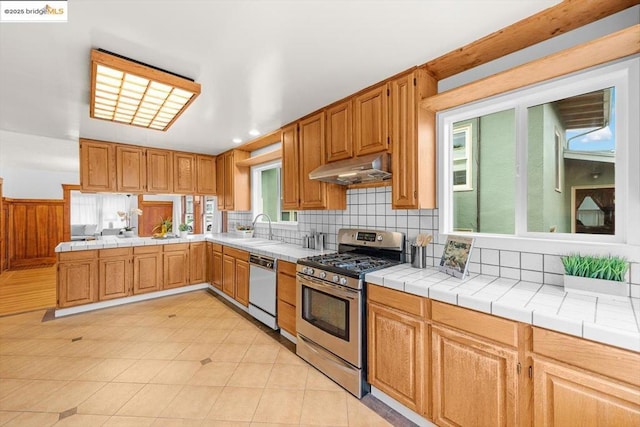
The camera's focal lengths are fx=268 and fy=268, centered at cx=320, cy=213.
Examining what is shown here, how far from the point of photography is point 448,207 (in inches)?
82.4

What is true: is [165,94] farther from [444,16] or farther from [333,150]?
[444,16]

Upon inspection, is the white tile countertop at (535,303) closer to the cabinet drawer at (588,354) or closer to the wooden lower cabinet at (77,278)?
the cabinet drawer at (588,354)

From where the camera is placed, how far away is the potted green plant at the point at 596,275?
134 centimetres

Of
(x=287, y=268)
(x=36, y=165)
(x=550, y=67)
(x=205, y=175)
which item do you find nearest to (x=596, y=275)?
(x=550, y=67)

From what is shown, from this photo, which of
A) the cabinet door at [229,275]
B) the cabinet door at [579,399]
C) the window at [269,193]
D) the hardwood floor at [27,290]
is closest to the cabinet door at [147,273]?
the cabinet door at [229,275]

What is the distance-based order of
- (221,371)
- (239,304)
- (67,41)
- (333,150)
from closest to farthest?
(67,41) < (221,371) < (333,150) < (239,304)

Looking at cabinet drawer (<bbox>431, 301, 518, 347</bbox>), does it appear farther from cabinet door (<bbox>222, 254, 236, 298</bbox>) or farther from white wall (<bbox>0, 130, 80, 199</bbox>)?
white wall (<bbox>0, 130, 80, 199</bbox>)

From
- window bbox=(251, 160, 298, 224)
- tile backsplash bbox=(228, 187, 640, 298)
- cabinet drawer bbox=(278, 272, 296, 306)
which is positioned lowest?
cabinet drawer bbox=(278, 272, 296, 306)

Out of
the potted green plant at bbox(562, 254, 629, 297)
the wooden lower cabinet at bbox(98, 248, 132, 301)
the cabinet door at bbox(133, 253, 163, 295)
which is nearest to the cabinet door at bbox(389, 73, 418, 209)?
the potted green plant at bbox(562, 254, 629, 297)

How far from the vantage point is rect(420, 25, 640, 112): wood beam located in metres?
1.27

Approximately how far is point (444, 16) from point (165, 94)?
2092 millimetres

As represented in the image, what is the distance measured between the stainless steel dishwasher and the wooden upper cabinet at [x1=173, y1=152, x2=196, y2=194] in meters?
2.18

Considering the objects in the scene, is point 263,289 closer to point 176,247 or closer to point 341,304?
point 341,304

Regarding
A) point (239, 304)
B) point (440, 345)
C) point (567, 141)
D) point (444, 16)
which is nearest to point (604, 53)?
point (567, 141)
